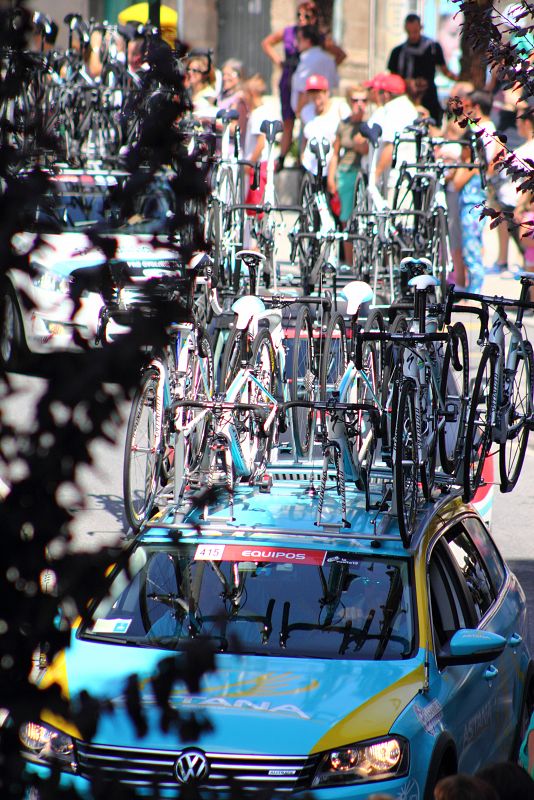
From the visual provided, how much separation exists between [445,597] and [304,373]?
404cm

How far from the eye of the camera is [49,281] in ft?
8.27

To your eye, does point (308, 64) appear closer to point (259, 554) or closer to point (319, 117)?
point (319, 117)

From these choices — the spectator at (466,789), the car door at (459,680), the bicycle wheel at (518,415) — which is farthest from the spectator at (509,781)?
the bicycle wheel at (518,415)

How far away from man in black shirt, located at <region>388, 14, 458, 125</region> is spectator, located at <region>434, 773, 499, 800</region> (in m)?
20.3

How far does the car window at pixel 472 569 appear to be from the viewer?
20.1ft

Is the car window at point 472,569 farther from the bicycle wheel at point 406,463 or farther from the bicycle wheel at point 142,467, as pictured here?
the bicycle wheel at point 142,467

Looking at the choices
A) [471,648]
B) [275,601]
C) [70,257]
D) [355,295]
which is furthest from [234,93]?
[70,257]

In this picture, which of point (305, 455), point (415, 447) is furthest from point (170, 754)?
point (305, 455)

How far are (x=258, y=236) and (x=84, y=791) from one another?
1445cm

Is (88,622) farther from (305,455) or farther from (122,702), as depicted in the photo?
(305,455)

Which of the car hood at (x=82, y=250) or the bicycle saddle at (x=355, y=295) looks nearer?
the car hood at (x=82, y=250)

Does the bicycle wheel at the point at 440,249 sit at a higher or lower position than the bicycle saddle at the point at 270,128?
lower

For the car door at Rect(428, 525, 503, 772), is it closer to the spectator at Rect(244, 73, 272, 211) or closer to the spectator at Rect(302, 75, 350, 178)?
the spectator at Rect(244, 73, 272, 211)

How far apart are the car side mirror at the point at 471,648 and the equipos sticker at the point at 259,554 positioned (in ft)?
1.99
